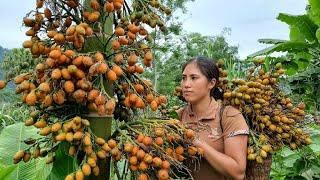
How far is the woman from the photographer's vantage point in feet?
8.52

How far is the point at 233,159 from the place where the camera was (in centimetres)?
261

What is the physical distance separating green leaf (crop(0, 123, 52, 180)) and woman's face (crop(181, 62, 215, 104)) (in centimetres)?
81

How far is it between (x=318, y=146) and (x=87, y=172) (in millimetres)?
2827

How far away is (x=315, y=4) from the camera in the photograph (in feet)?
19.2

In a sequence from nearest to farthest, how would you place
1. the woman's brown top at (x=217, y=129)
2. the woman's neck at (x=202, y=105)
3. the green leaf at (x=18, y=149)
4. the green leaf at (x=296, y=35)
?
the green leaf at (x=18, y=149) → the woman's brown top at (x=217, y=129) → the woman's neck at (x=202, y=105) → the green leaf at (x=296, y=35)

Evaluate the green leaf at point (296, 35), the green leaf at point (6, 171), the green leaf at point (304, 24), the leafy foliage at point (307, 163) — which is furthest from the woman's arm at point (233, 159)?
the green leaf at point (296, 35)

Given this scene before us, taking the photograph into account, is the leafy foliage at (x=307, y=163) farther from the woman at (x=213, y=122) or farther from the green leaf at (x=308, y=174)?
the woman at (x=213, y=122)

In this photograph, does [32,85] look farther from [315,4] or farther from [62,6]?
[315,4]

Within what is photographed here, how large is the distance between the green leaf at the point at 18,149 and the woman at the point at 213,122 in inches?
29.9

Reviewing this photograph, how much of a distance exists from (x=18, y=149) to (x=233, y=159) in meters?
1.05

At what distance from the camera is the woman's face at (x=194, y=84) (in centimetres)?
272

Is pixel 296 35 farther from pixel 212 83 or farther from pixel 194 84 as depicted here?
pixel 194 84

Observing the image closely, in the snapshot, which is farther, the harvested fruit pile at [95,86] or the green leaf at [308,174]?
the green leaf at [308,174]

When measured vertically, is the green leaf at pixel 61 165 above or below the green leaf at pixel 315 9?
below
